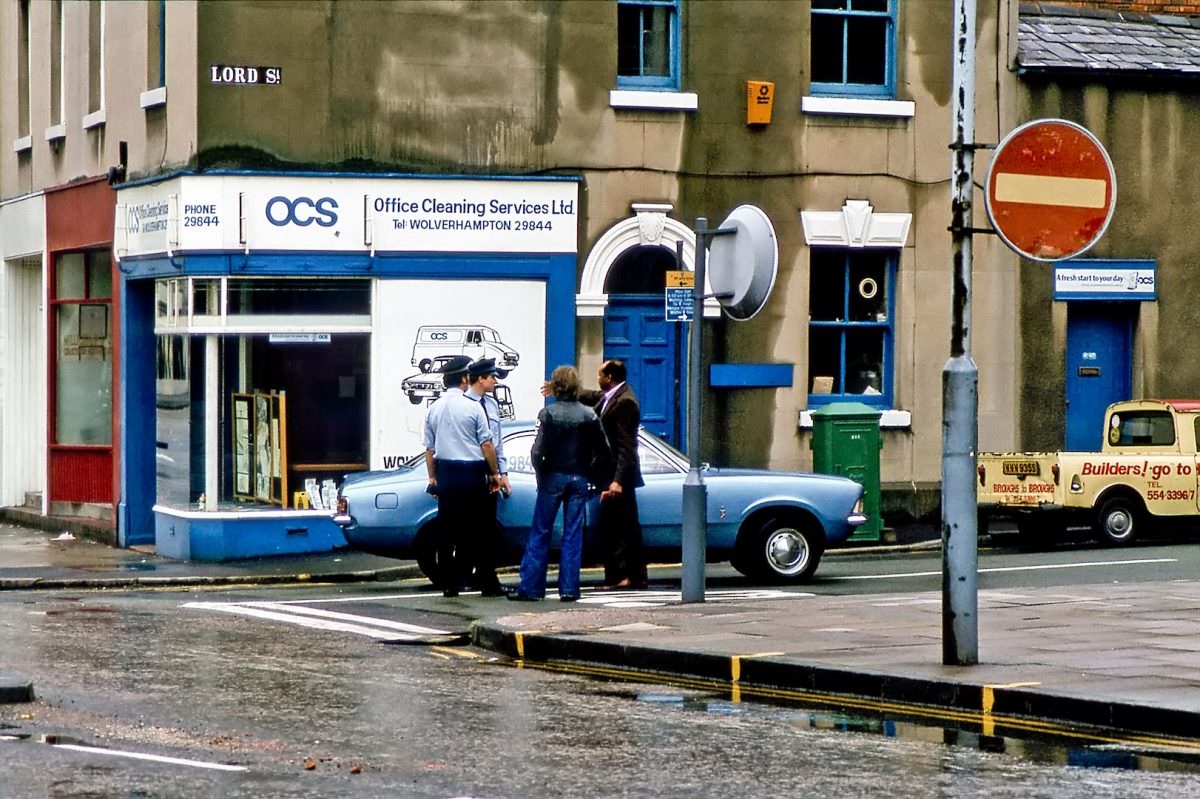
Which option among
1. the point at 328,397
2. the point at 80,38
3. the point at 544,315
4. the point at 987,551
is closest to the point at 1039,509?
the point at 987,551

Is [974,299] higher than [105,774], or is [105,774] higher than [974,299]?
[974,299]

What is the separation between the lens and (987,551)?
22.9m

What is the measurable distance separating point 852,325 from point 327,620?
1030 cm

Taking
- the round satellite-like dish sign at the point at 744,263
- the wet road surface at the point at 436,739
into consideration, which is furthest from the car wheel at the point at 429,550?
the wet road surface at the point at 436,739

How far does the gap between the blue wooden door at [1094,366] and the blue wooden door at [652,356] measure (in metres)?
4.74

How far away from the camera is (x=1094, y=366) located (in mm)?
25375

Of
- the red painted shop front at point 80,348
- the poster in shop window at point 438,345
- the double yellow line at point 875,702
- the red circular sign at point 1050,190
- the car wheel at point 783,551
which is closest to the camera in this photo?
the double yellow line at point 875,702

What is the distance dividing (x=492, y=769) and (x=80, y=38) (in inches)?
754

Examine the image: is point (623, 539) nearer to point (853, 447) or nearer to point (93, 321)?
point (853, 447)

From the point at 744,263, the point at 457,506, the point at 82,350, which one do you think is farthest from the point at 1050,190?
the point at 82,350

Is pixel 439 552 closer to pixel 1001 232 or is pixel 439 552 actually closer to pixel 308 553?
pixel 308 553

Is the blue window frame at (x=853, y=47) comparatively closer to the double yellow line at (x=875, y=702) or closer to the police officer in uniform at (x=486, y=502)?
the police officer in uniform at (x=486, y=502)

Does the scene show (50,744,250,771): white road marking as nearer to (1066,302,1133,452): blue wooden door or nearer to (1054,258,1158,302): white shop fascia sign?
(1054,258,1158,302): white shop fascia sign

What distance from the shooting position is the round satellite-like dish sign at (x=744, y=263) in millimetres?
15273
